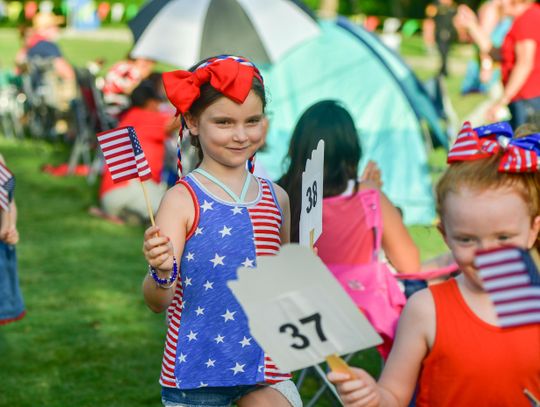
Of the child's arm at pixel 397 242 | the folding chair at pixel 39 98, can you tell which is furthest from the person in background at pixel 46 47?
the child's arm at pixel 397 242

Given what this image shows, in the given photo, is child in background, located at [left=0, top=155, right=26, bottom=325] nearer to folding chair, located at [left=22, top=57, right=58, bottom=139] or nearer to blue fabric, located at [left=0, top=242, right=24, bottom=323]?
blue fabric, located at [left=0, top=242, right=24, bottom=323]

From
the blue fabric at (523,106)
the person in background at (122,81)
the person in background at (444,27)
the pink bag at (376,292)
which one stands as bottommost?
the person in background at (444,27)

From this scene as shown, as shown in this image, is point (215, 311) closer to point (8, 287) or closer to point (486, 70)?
point (8, 287)

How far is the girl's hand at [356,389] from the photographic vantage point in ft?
6.62

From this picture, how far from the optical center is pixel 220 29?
830 cm

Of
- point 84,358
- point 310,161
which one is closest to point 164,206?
point 310,161

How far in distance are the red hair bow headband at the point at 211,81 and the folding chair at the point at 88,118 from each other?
7.28m

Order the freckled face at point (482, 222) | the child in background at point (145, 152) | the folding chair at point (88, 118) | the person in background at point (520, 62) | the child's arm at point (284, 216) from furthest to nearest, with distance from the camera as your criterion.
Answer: the folding chair at point (88, 118) → the child in background at point (145, 152) → the person in background at point (520, 62) → the child's arm at point (284, 216) → the freckled face at point (482, 222)

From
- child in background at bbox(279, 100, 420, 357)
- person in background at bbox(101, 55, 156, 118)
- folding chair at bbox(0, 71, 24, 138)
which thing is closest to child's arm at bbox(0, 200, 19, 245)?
child in background at bbox(279, 100, 420, 357)

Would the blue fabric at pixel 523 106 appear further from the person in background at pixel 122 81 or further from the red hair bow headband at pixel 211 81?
the red hair bow headband at pixel 211 81

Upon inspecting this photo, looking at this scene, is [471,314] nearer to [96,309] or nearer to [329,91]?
[96,309]

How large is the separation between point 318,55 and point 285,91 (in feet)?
1.55

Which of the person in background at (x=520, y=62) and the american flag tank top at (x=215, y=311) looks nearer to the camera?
the american flag tank top at (x=215, y=311)

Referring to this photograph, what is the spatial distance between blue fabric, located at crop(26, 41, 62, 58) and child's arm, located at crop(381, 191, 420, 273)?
33.9ft
